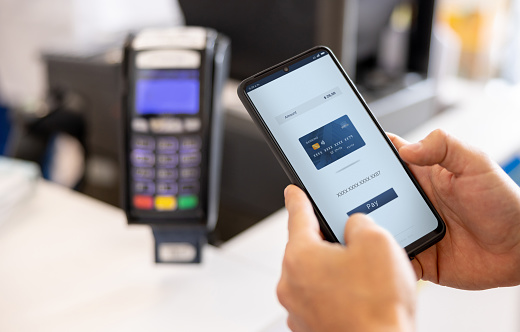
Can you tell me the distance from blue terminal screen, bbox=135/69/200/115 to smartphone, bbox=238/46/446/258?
4.7 inches

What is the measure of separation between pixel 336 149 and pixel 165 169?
205 millimetres

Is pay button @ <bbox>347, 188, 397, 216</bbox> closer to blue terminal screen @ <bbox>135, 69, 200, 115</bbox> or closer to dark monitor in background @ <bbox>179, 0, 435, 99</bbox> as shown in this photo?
blue terminal screen @ <bbox>135, 69, 200, 115</bbox>

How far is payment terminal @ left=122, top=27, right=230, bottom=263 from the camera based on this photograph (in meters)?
0.66

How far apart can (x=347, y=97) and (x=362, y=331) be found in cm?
26

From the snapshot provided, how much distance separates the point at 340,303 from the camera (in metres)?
0.41

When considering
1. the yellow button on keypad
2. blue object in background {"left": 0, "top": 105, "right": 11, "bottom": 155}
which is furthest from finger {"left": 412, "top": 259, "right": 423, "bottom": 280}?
blue object in background {"left": 0, "top": 105, "right": 11, "bottom": 155}

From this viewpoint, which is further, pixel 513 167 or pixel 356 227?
pixel 513 167

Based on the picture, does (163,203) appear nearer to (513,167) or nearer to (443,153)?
(443,153)

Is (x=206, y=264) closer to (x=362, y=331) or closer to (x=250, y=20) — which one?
(x=362, y=331)

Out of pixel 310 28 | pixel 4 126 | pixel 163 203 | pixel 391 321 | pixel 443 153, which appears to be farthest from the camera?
pixel 4 126

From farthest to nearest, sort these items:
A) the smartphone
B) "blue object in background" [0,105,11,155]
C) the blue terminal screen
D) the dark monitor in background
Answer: "blue object in background" [0,105,11,155]
the dark monitor in background
the blue terminal screen
the smartphone

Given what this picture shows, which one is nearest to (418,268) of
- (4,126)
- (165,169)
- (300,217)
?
(300,217)

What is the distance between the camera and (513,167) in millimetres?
955

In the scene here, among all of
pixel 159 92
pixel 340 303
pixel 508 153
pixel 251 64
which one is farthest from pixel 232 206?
pixel 340 303
